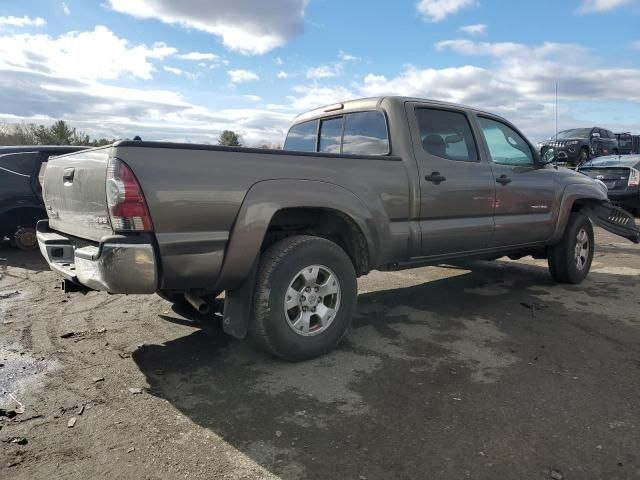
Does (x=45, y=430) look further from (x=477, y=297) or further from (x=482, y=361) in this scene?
(x=477, y=297)

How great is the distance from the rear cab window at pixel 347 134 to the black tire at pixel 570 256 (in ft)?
9.92

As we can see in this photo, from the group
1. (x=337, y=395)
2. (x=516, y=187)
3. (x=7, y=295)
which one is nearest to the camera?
(x=337, y=395)

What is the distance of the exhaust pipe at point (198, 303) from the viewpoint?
3516 millimetres

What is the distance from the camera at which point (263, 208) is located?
3191 mm

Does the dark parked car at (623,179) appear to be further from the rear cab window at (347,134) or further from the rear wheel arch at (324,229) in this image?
the rear wheel arch at (324,229)

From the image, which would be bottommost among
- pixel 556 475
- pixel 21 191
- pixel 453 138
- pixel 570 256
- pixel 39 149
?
pixel 556 475

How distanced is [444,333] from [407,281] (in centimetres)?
209

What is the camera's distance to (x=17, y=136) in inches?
1251

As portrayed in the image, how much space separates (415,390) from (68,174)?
2783 mm

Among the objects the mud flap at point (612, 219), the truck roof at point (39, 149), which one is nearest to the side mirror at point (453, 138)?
the mud flap at point (612, 219)

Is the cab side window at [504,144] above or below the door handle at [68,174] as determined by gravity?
above

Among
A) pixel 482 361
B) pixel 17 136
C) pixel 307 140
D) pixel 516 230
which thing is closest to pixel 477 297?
pixel 516 230

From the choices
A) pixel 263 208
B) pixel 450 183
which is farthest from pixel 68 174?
pixel 450 183

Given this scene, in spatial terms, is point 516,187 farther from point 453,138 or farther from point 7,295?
point 7,295
